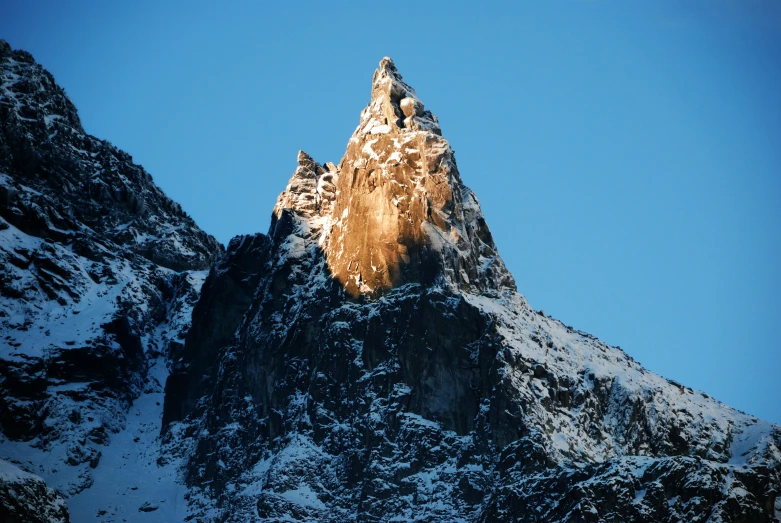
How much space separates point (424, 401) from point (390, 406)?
3934 millimetres

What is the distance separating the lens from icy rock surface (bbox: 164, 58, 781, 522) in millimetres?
147250

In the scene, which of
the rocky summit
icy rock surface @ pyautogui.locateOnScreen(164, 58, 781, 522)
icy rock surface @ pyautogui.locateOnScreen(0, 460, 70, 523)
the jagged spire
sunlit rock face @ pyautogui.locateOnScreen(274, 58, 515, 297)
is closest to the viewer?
icy rock surface @ pyautogui.locateOnScreen(0, 460, 70, 523)

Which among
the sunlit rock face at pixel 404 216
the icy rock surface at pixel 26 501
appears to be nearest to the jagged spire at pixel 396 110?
the sunlit rock face at pixel 404 216

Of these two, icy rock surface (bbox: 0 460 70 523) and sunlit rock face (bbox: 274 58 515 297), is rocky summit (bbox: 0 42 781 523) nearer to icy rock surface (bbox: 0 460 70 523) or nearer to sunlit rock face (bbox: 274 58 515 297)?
sunlit rock face (bbox: 274 58 515 297)

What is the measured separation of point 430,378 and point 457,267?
16.4 meters

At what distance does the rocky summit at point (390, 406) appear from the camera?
15200cm

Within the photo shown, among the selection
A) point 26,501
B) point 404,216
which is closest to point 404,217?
point 404,216

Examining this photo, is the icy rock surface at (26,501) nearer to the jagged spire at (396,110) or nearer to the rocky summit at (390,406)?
the rocky summit at (390,406)

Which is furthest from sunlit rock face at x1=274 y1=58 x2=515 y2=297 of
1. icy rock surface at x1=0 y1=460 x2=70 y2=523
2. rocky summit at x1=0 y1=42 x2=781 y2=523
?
icy rock surface at x1=0 y1=460 x2=70 y2=523

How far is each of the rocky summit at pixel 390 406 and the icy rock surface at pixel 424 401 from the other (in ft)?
0.82

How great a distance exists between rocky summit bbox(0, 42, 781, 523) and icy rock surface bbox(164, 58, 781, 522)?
0.82 feet

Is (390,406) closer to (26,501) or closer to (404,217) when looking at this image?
(404,217)

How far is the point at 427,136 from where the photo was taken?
186000 millimetres

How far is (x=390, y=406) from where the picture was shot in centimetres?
16400
